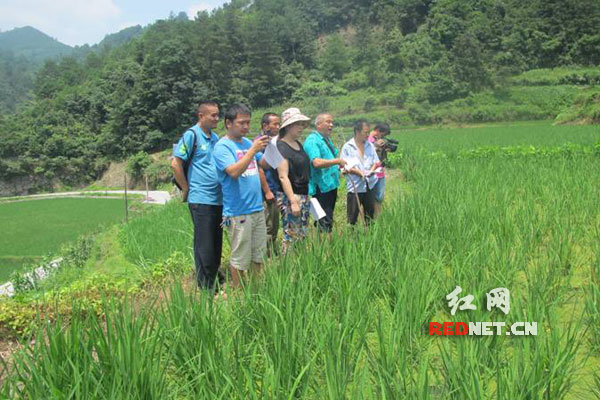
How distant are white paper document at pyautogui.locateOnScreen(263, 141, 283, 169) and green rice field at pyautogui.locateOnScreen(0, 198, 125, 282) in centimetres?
889

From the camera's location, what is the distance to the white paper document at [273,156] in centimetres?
347

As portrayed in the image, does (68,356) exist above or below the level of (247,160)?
below

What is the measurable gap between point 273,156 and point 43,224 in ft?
60.9

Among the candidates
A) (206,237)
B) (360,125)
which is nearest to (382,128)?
(360,125)

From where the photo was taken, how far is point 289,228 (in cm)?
363

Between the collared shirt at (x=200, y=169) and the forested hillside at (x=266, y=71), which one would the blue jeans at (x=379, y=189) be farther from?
the forested hillside at (x=266, y=71)

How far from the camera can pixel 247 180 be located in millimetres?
3123

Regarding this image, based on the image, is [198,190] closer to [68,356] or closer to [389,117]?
[68,356]

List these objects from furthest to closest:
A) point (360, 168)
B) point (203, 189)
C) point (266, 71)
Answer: point (266, 71) < point (360, 168) < point (203, 189)

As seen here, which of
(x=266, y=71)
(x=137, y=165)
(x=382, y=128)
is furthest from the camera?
(x=266, y=71)

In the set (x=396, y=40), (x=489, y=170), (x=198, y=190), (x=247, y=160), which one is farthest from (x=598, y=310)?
(x=396, y=40)

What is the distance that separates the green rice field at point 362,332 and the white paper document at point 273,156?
33.7 inches

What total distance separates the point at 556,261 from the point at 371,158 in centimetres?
211

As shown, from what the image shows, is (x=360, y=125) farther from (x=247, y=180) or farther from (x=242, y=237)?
(x=242, y=237)
